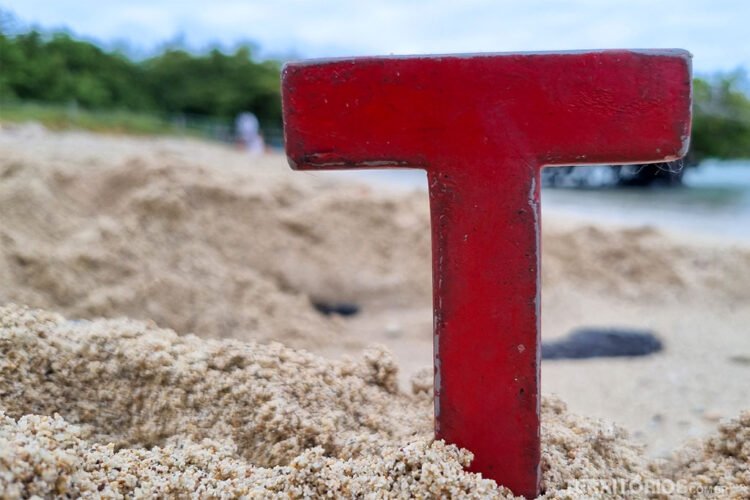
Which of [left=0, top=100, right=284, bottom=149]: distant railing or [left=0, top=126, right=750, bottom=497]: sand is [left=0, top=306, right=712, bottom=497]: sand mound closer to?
[left=0, top=126, right=750, bottom=497]: sand

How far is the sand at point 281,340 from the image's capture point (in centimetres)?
132

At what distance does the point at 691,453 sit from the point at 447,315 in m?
0.83

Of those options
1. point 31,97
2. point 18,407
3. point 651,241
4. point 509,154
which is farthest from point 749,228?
point 31,97

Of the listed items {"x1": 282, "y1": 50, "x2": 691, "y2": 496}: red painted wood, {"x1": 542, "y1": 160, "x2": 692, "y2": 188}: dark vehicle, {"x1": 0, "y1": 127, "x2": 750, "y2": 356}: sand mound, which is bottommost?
{"x1": 542, "y1": 160, "x2": 692, "y2": 188}: dark vehicle

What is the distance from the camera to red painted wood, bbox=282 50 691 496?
1.35 meters

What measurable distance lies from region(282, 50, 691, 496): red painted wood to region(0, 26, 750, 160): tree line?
15859 millimetres

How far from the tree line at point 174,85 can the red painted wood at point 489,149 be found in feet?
52.0

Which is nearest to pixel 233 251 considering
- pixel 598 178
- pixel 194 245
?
pixel 194 245

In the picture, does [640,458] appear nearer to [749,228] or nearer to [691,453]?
[691,453]

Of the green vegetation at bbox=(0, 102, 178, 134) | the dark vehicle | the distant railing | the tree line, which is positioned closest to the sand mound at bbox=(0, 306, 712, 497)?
the distant railing

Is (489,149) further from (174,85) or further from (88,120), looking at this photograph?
(174,85)

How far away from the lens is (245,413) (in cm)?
155

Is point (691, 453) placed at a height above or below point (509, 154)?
below
